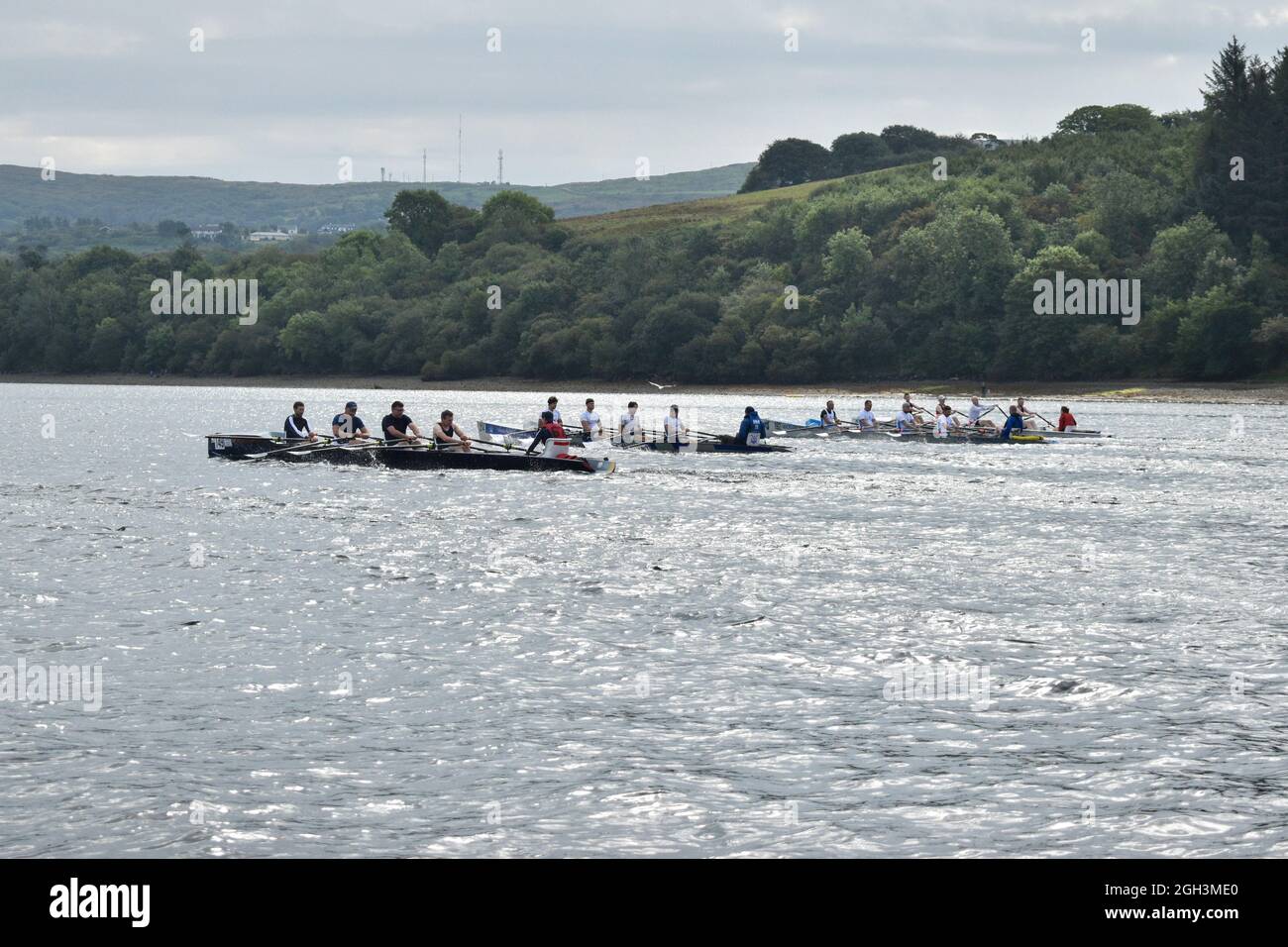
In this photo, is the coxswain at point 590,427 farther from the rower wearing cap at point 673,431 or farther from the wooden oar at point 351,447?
the wooden oar at point 351,447

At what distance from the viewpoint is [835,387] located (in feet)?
456

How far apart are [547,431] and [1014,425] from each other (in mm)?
25253

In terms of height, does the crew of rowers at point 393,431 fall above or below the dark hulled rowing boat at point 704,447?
above

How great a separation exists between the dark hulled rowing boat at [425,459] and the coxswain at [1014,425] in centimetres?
2208

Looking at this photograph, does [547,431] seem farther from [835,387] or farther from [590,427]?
[835,387]

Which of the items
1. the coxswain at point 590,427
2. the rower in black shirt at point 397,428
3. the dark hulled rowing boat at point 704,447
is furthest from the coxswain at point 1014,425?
the rower in black shirt at point 397,428

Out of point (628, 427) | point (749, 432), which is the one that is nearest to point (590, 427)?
point (628, 427)

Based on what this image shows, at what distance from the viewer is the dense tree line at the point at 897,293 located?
124 metres

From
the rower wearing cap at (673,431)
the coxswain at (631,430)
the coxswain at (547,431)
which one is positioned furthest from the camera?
the rower wearing cap at (673,431)

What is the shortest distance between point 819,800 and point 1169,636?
974 cm

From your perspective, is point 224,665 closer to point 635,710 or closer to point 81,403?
point 635,710

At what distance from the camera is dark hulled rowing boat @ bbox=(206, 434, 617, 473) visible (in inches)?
1852

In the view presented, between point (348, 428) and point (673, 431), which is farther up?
point (348, 428)

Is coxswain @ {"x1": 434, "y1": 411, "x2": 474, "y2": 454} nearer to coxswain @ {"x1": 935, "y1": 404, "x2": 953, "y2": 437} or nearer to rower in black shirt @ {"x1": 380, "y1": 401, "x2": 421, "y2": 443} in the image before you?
rower in black shirt @ {"x1": 380, "y1": 401, "x2": 421, "y2": 443}
